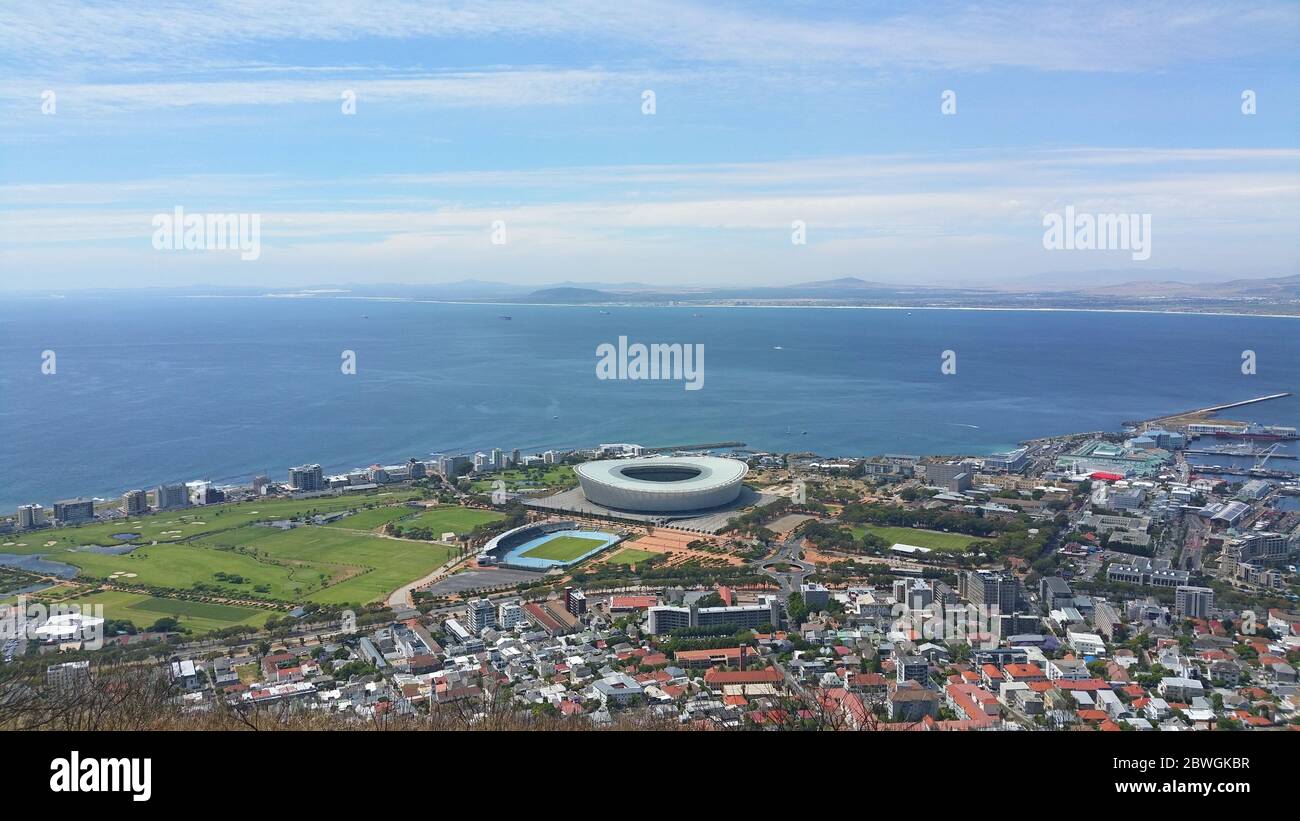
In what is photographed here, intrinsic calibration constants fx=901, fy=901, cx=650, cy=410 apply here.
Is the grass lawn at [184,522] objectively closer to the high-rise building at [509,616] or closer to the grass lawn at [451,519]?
the grass lawn at [451,519]

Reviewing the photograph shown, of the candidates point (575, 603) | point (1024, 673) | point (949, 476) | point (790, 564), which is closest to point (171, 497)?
point (575, 603)

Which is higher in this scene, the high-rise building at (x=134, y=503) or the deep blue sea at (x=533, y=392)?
the deep blue sea at (x=533, y=392)

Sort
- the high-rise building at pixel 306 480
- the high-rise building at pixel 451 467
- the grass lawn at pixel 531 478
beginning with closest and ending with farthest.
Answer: the high-rise building at pixel 306 480, the grass lawn at pixel 531 478, the high-rise building at pixel 451 467

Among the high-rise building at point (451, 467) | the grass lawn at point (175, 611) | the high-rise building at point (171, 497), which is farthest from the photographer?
the high-rise building at point (451, 467)

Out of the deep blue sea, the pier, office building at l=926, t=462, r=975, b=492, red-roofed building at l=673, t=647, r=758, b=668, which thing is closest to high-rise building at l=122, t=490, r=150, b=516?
the deep blue sea

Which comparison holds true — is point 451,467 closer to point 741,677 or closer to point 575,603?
point 575,603

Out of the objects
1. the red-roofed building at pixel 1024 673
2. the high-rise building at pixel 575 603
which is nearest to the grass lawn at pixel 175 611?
the high-rise building at pixel 575 603
